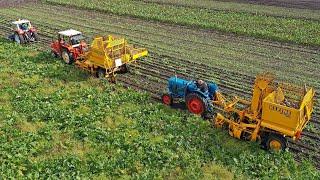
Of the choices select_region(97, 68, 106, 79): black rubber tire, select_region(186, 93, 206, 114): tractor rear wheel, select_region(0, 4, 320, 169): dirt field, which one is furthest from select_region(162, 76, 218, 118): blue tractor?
select_region(97, 68, 106, 79): black rubber tire

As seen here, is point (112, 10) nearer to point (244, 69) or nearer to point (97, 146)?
point (244, 69)

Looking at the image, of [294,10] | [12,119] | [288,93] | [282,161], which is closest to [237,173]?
[282,161]

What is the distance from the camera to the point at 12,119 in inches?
696

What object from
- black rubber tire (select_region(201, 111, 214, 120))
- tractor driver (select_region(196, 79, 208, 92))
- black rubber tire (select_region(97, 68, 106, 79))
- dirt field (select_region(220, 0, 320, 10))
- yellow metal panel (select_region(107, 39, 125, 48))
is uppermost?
dirt field (select_region(220, 0, 320, 10))

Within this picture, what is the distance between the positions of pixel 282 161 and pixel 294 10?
2736cm

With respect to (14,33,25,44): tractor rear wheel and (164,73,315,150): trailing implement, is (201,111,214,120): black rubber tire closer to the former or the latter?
(164,73,315,150): trailing implement

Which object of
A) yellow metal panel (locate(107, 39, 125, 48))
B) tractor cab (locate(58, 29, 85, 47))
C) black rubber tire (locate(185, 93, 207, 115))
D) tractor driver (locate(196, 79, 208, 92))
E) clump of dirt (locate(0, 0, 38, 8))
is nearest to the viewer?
black rubber tire (locate(185, 93, 207, 115))

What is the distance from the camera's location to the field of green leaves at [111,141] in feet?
46.1

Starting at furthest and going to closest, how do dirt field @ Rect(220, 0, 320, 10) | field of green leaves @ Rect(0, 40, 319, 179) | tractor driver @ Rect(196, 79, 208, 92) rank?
dirt field @ Rect(220, 0, 320, 10) → tractor driver @ Rect(196, 79, 208, 92) → field of green leaves @ Rect(0, 40, 319, 179)

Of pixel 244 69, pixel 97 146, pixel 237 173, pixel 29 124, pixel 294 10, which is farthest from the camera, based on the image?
pixel 294 10

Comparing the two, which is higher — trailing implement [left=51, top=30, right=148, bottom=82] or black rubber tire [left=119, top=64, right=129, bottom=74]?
trailing implement [left=51, top=30, right=148, bottom=82]

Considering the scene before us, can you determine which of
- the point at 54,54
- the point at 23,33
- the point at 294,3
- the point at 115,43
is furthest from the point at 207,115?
Result: the point at 294,3

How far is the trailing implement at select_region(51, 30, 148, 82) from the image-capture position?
71.5 feet

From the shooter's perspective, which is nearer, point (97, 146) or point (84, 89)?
point (97, 146)
